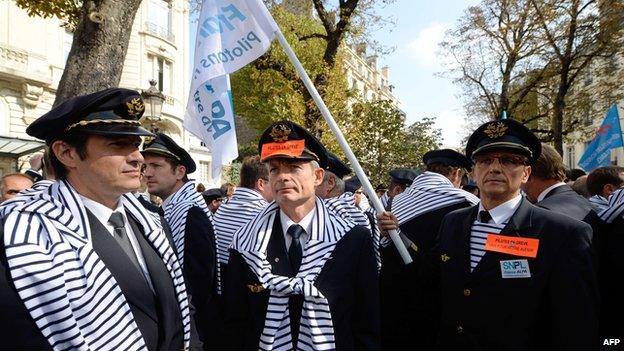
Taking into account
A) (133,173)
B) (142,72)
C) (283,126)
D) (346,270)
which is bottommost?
(346,270)

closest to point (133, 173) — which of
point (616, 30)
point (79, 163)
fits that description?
point (79, 163)

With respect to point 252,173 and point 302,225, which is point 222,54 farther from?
point 302,225

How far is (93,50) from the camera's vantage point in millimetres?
6461

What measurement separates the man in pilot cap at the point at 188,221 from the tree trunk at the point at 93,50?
1.88 metres

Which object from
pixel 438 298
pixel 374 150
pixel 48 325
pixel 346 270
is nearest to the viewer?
pixel 48 325

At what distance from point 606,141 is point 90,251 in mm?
10462

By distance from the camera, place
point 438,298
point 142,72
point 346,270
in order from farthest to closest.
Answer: point 142,72
point 438,298
point 346,270

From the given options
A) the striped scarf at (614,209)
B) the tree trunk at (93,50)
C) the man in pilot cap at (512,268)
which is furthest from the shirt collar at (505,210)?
the tree trunk at (93,50)

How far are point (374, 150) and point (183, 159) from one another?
19382 mm

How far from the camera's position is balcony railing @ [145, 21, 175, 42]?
31.9m

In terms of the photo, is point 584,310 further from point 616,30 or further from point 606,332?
point 616,30

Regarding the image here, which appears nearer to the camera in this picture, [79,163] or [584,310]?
[79,163]

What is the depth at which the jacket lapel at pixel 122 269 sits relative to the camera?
2414mm

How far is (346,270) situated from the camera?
315cm
